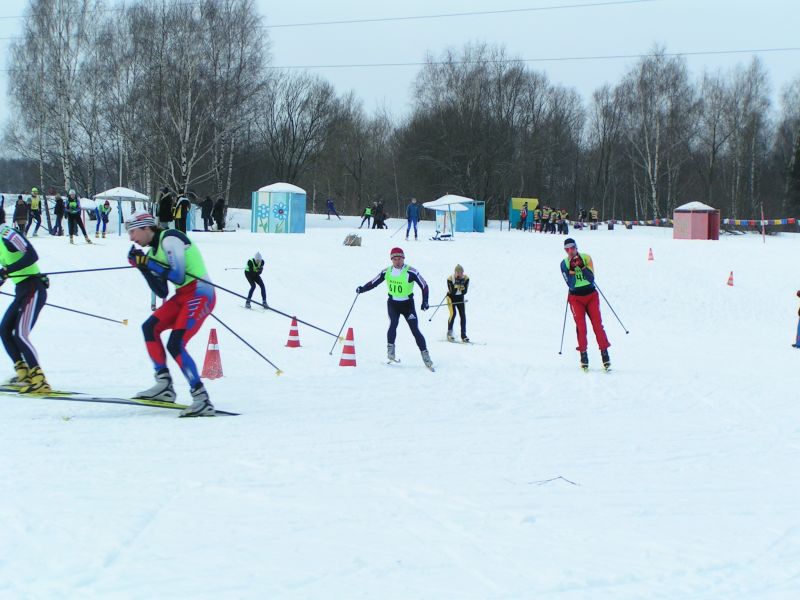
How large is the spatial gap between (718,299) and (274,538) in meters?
20.5

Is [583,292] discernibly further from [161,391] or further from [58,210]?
[58,210]

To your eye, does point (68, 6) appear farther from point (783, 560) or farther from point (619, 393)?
point (783, 560)

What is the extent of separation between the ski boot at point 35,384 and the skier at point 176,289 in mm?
1185

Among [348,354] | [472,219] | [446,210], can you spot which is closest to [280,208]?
[446,210]

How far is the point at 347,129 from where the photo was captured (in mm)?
60688

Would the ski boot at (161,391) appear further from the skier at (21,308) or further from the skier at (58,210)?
the skier at (58,210)

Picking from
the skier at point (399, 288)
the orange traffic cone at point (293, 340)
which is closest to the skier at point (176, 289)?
the skier at point (399, 288)

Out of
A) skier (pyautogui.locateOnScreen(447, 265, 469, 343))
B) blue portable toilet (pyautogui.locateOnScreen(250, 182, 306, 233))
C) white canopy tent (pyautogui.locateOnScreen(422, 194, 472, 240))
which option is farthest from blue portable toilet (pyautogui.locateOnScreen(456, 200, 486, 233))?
skier (pyautogui.locateOnScreen(447, 265, 469, 343))

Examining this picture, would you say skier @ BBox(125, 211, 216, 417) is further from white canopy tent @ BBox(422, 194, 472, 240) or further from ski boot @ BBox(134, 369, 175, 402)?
white canopy tent @ BBox(422, 194, 472, 240)

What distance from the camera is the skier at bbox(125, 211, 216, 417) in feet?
22.7

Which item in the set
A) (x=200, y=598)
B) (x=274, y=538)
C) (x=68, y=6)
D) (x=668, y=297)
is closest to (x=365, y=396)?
(x=274, y=538)

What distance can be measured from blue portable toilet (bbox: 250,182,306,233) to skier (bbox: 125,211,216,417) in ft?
83.3

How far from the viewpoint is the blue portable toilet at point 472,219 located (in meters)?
37.9

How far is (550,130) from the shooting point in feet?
202
